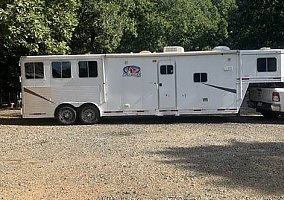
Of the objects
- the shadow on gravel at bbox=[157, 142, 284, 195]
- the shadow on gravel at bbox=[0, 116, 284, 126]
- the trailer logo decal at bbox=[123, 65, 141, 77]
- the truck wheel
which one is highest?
the trailer logo decal at bbox=[123, 65, 141, 77]

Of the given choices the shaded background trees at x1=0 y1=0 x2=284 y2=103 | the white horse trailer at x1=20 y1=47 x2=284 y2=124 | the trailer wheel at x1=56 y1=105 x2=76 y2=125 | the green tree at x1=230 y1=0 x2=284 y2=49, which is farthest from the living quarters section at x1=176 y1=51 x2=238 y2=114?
the green tree at x1=230 y1=0 x2=284 y2=49

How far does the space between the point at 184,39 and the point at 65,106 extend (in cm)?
3021

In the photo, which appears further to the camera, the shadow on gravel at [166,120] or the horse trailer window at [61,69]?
the shadow on gravel at [166,120]

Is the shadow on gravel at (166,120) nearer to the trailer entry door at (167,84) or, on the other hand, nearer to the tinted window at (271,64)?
the trailer entry door at (167,84)

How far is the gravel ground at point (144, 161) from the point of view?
7.35m

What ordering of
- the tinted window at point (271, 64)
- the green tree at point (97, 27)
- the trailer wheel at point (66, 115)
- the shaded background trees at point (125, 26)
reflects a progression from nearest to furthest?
the shaded background trees at point (125, 26), the tinted window at point (271, 64), the trailer wheel at point (66, 115), the green tree at point (97, 27)

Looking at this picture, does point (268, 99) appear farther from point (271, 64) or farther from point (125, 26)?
point (125, 26)

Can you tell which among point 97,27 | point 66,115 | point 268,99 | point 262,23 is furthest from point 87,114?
point 262,23

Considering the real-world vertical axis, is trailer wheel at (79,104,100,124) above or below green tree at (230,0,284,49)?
below

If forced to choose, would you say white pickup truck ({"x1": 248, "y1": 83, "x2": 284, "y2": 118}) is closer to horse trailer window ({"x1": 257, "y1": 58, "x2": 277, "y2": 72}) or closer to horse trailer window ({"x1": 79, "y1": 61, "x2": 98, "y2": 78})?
horse trailer window ({"x1": 257, "y1": 58, "x2": 277, "y2": 72})

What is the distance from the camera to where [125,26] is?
29734mm

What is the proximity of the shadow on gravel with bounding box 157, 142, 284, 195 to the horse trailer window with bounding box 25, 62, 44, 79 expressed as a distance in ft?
23.9

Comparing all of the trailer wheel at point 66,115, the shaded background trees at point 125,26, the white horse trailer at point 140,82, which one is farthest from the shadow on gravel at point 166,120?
the shaded background trees at point 125,26

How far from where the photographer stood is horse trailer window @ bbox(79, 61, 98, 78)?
54.4 ft
